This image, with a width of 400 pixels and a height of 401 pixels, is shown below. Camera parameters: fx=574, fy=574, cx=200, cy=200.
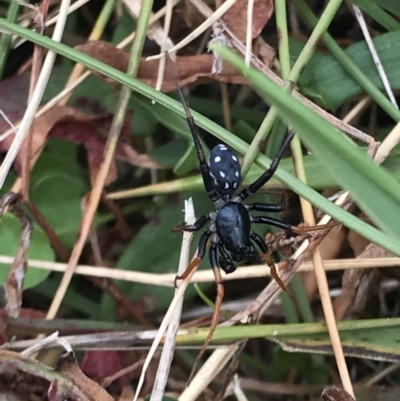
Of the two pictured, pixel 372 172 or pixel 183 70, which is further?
pixel 183 70

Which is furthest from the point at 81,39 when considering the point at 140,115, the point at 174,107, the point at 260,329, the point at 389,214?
the point at 389,214

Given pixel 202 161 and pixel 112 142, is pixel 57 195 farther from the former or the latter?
pixel 202 161

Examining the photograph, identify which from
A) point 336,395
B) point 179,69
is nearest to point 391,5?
point 179,69

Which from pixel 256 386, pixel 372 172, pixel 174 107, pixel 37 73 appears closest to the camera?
pixel 372 172

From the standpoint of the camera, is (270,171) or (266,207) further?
(266,207)

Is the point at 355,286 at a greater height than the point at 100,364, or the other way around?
the point at 355,286

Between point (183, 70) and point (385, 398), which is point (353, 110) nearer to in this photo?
point (183, 70)

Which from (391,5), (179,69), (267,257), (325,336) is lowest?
(325,336)
